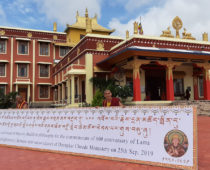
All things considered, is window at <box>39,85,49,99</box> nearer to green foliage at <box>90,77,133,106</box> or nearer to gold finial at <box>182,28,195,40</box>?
green foliage at <box>90,77,133,106</box>

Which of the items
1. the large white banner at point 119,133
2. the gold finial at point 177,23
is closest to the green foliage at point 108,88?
the gold finial at point 177,23

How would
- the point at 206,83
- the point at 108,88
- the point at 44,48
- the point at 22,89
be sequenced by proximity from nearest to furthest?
the point at 108,88 < the point at 206,83 < the point at 22,89 < the point at 44,48

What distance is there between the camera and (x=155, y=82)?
1898cm

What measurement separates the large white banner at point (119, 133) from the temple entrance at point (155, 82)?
13.3m

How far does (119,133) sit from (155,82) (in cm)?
1550

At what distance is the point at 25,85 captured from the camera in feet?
92.6

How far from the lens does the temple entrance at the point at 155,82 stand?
17.8 meters

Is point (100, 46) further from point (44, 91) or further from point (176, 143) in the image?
point (176, 143)

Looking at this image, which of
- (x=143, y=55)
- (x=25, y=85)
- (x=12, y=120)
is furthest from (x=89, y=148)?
(x=25, y=85)

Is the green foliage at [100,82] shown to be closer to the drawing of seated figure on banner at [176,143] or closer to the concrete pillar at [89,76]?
the concrete pillar at [89,76]

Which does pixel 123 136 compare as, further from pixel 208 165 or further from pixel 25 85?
pixel 25 85

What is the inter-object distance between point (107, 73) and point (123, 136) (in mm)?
14018

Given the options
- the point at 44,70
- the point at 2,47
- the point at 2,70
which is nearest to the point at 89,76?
the point at 44,70

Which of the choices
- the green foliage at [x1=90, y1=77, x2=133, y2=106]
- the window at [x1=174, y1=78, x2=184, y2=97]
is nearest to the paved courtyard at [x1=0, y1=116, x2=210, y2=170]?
the green foliage at [x1=90, y1=77, x2=133, y2=106]
